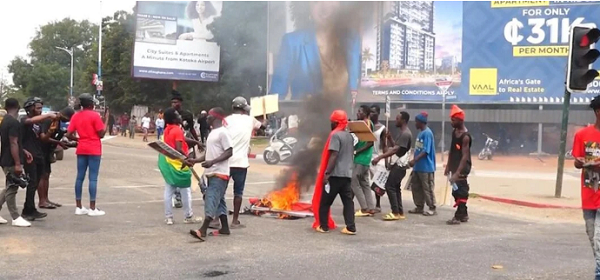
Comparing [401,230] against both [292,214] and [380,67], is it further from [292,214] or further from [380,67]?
[380,67]

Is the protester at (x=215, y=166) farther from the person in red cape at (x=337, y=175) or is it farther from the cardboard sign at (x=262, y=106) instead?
the cardboard sign at (x=262, y=106)

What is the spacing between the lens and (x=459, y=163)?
9.07m

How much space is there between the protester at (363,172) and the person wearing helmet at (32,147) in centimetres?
408

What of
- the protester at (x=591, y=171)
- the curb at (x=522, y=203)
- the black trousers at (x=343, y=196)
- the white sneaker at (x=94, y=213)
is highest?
the protester at (x=591, y=171)

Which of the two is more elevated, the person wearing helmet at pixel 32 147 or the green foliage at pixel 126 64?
the green foliage at pixel 126 64

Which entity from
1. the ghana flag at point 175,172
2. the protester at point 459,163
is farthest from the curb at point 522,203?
the ghana flag at point 175,172

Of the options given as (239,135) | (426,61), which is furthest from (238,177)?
(426,61)

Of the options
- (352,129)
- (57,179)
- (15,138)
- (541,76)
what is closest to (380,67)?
(541,76)

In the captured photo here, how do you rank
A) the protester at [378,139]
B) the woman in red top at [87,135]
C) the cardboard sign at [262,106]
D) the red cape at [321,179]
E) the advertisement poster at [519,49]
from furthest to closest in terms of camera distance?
the advertisement poster at [519,49]
the protester at [378,139]
the cardboard sign at [262,106]
the woman in red top at [87,135]
the red cape at [321,179]

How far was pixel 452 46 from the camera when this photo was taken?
29406 millimetres

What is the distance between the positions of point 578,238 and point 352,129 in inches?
125

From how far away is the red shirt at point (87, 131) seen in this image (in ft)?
27.6

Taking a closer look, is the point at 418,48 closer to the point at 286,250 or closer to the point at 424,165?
the point at 424,165

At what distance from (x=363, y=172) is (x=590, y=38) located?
4436mm
